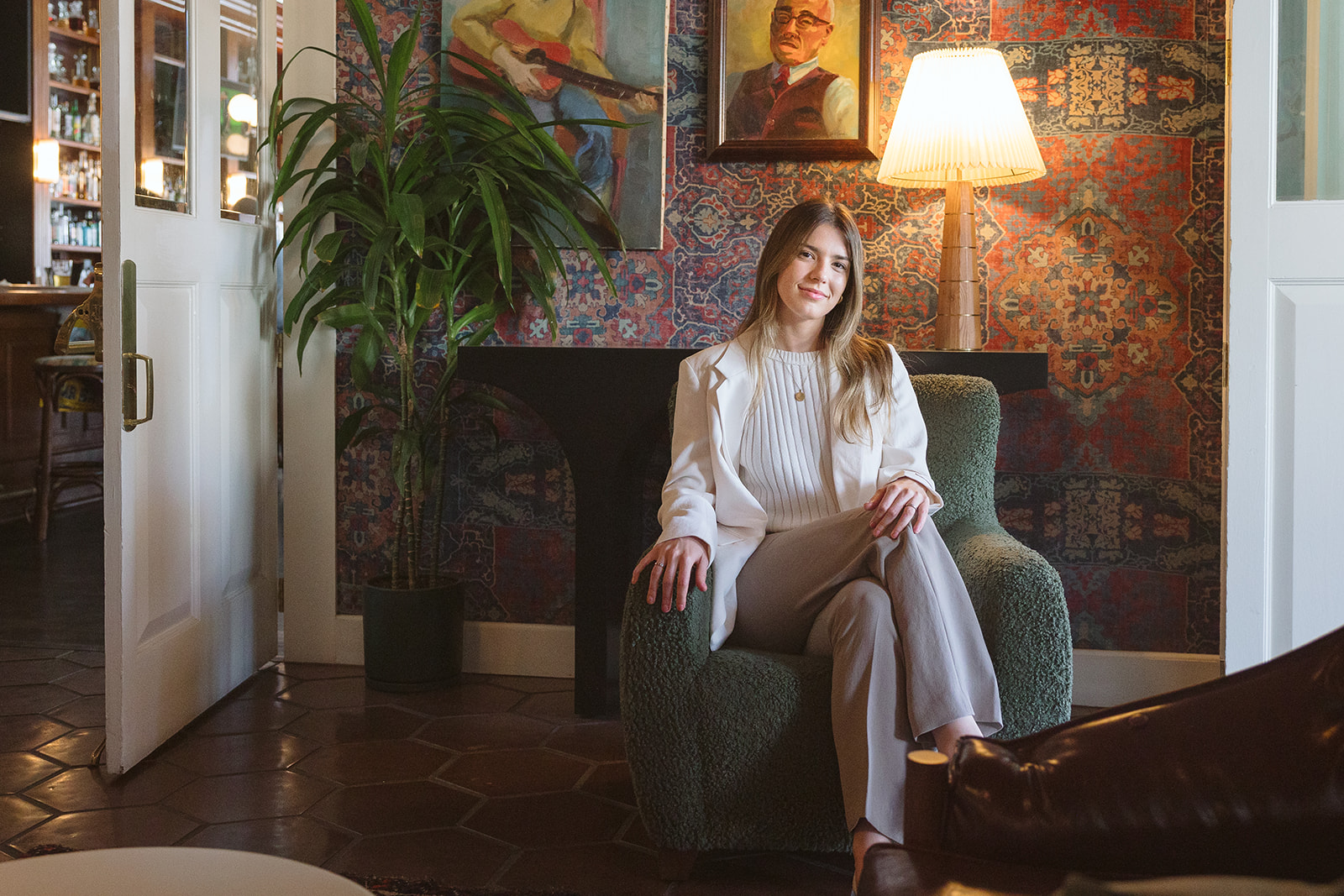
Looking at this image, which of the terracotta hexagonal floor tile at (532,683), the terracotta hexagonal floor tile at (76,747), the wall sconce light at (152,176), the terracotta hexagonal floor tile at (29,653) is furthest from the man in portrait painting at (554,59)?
the terracotta hexagonal floor tile at (29,653)

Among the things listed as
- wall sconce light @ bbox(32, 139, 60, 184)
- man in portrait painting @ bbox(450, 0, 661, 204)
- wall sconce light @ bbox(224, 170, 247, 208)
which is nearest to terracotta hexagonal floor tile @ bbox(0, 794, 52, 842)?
wall sconce light @ bbox(224, 170, 247, 208)

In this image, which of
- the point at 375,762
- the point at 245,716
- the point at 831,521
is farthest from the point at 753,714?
the point at 245,716

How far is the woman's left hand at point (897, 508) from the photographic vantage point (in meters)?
1.99

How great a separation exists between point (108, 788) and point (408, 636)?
2.65 feet

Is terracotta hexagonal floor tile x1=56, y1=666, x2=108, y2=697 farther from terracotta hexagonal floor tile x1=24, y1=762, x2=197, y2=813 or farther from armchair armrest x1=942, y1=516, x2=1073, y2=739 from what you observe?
armchair armrest x1=942, y1=516, x2=1073, y2=739

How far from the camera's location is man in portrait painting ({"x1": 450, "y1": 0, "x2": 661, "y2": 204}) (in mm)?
3086

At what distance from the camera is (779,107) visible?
303cm

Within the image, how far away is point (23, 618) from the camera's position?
375 centimetres

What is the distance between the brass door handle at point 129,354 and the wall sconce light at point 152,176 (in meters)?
0.21

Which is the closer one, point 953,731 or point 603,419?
point 953,731

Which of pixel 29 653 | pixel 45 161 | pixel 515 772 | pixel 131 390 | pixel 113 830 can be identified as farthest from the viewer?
pixel 45 161

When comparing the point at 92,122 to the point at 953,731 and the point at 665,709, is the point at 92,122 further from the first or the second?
the point at 953,731

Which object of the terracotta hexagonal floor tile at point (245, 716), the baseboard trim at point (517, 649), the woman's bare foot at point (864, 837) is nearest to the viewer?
the woman's bare foot at point (864, 837)

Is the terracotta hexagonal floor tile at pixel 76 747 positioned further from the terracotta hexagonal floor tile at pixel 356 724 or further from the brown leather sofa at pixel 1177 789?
the brown leather sofa at pixel 1177 789
